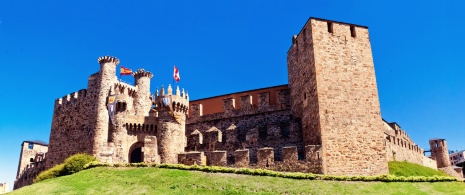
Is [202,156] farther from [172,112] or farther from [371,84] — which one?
[371,84]

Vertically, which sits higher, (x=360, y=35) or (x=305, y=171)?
(x=360, y=35)

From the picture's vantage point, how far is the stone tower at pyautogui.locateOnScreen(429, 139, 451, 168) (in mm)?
63681

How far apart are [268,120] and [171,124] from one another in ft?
30.7

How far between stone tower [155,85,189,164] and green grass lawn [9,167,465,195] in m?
7.98

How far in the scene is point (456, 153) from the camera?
130750 mm

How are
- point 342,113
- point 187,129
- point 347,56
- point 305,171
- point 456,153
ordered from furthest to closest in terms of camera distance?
point 456,153 → point 187,129 → point 347,56 → point 342,113 → point 305,171

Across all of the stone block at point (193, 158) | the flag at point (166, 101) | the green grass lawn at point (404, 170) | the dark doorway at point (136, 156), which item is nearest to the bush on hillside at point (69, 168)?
the dark doorway at point (136, 156)

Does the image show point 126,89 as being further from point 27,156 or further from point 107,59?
point 27,156

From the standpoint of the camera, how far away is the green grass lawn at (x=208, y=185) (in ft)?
82.9

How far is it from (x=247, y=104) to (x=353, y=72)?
1209cm

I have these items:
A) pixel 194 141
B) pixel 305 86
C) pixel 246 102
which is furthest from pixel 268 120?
pixel 194 141

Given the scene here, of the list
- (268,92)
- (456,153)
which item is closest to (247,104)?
(268,92)

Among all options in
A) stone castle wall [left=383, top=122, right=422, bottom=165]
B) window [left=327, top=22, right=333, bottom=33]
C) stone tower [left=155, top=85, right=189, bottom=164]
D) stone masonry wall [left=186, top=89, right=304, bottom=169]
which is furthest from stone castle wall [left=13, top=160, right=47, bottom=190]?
stone castle wall [left=383, top=122, right=422, bottom=165]

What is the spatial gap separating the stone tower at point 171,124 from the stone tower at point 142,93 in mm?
4256
